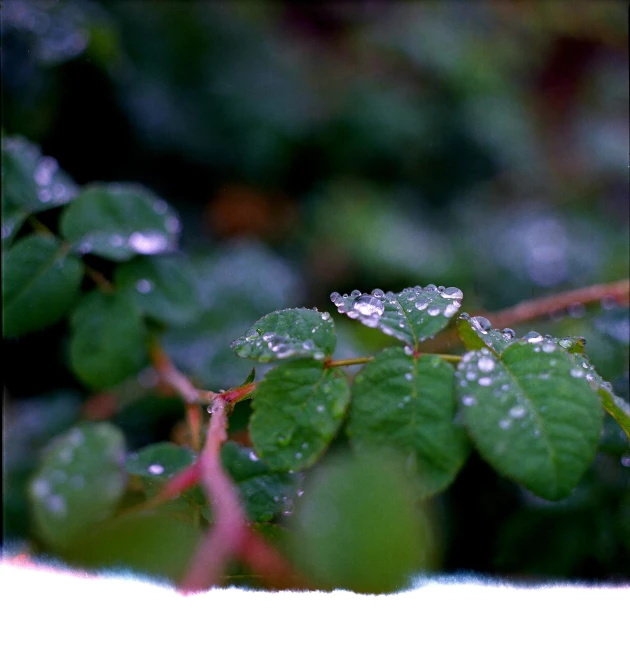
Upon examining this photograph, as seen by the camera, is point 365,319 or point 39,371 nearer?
point 365,319

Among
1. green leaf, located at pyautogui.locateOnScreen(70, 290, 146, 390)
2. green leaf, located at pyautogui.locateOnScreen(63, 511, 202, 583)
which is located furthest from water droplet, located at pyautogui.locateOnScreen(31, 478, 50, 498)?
green leaf, located at pyautogui.locateOnScreen(70, 290, 146, 390)

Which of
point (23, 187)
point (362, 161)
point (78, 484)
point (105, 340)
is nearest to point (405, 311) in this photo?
point (78, 484)

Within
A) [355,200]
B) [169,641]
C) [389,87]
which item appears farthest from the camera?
[389,87]

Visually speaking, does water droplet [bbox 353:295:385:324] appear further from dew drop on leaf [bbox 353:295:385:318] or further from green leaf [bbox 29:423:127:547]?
green leaf [bbox 29:423:127:547]

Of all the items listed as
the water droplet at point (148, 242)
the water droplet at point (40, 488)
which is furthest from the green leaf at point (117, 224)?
the water droplet at point (40, 488)

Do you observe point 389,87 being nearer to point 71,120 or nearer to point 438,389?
point 71,120

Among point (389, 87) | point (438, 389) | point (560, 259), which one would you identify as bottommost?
point (560, 259)

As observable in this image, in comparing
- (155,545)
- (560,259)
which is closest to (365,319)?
(155,545)
